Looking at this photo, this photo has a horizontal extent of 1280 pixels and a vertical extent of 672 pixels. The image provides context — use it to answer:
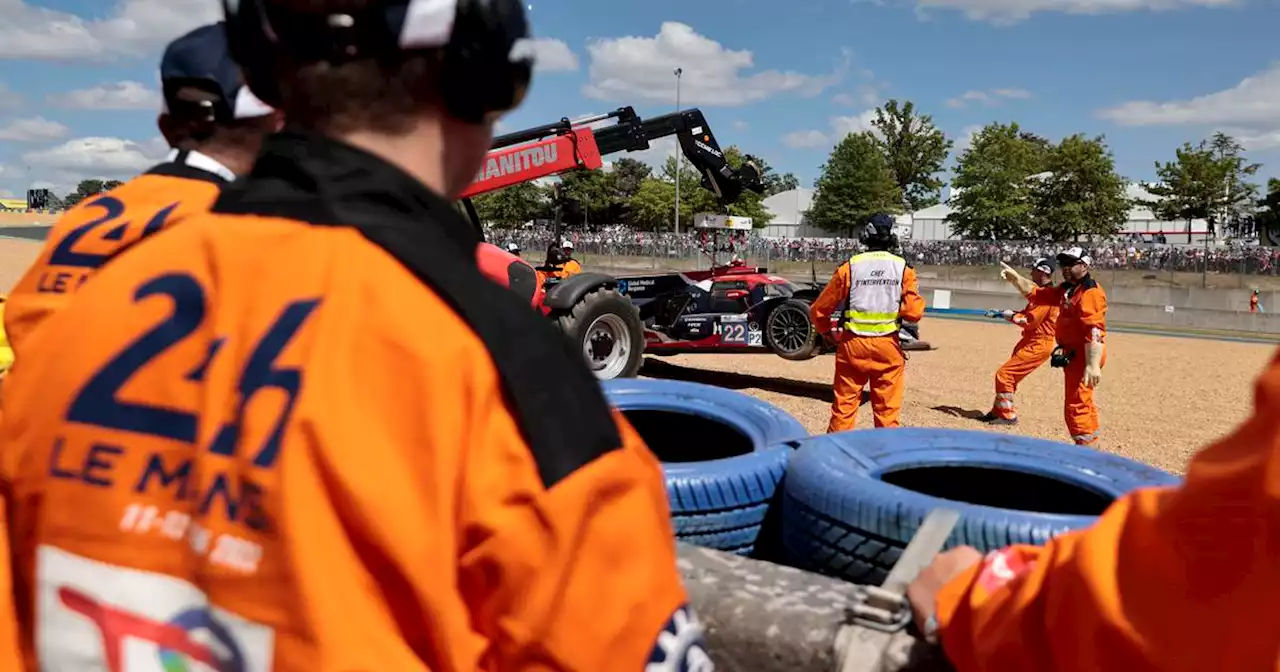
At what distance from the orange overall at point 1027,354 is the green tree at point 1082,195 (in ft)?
139

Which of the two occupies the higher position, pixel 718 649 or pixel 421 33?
pixel 421 33

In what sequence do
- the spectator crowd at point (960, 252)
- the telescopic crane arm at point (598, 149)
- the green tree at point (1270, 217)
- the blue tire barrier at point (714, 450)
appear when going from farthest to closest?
the green tree at point (1270, 217)
the spectator crowd at point (960, 252)
the telescopic crane arm at point (598, 149)
the blue tire barrier at point (714, 450)

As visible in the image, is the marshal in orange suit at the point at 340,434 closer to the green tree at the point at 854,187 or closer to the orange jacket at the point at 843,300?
the orange jacket at the point at 843,300

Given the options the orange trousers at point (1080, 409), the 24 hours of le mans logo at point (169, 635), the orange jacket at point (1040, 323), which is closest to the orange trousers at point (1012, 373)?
the orange jacket at point (1040, 323)

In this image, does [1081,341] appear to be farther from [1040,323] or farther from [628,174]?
[628,174]

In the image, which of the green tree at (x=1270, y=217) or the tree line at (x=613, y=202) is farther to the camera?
the tree line at (x=613, y=202)

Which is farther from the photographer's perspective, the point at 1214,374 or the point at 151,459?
the point at 1214,374

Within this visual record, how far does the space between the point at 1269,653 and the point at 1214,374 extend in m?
14.5

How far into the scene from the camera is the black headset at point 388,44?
35.7 inches

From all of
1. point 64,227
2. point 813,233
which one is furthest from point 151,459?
point 813,233

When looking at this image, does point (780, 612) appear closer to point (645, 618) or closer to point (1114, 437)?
point (645, 618)

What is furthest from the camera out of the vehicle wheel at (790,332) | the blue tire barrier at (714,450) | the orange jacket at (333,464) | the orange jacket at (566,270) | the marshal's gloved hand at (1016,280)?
the orange jacket at (566,270)

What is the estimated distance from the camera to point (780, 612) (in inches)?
Result: 63.9

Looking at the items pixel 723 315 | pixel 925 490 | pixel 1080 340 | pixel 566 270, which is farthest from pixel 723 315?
pixel 925 490
